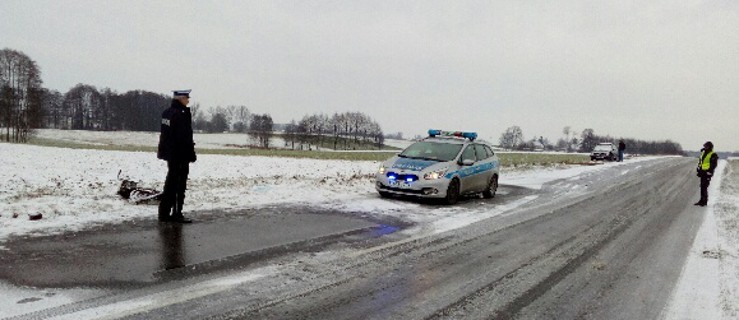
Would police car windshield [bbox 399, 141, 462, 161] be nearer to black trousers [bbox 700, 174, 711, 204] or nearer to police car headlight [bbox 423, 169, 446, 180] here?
police car headlight [bbox 423, 169, 446, 180]

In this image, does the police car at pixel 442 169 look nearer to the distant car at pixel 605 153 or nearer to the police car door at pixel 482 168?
the police car door at pixel 482 168

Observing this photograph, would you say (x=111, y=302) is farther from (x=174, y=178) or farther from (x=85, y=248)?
(x=174, y=178)

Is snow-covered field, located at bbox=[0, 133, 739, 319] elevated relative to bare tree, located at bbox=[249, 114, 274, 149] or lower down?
lower down

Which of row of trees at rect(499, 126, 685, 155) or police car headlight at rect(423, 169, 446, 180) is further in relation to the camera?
row of trees at rect(499, 126, 685, 155)

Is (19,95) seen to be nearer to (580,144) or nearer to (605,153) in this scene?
Result: (605,153)

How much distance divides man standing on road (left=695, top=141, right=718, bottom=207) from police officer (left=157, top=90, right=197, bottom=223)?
1342 centimetres

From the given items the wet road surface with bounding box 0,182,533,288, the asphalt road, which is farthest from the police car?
the asphalt road

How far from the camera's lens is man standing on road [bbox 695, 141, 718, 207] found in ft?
44.0

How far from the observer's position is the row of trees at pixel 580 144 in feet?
534

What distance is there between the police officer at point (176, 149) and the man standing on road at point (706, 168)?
44.0 ft

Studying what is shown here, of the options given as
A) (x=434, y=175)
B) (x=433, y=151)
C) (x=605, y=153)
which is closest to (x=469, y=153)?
(x=433, y=151)

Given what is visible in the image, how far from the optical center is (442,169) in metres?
11.4

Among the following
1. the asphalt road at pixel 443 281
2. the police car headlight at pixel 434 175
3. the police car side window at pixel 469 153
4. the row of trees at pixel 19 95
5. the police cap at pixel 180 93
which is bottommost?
the asphalt road at pixel 443 281

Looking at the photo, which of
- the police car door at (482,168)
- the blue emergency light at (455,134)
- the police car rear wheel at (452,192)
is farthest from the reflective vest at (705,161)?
the police car rear wheel at (452,192)
